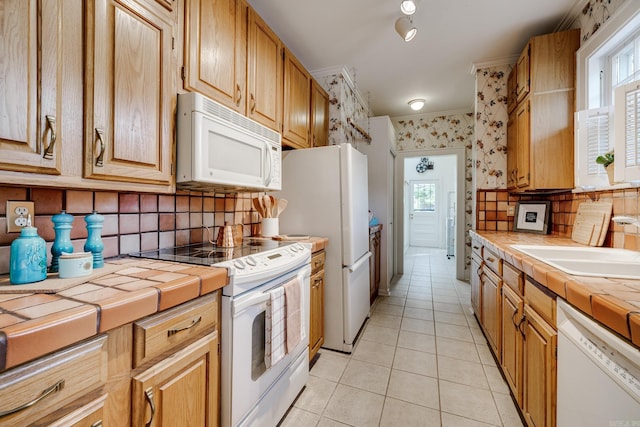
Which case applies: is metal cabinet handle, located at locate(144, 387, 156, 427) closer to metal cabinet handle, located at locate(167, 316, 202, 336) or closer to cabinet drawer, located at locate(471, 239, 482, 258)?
metal cabinet handle, located at locate(167, 316, 202, 336)

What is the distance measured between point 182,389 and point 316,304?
116cm

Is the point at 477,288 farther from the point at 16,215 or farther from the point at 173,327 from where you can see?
the point at 16,215

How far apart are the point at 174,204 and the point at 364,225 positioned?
1550 mm

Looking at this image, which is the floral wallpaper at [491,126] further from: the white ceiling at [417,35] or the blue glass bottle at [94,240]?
the blue glass bottle at [94,240]

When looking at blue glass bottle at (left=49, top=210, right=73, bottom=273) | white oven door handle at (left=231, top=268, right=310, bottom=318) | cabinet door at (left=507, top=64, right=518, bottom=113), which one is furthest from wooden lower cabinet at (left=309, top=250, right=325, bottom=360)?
cabinet door at (left=507, top=64, right=518, bottom=113)

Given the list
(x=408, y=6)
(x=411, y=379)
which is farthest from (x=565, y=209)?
(x=408, y=6)

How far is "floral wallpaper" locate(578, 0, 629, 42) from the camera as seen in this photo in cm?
166

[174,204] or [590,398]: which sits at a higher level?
[174,204]

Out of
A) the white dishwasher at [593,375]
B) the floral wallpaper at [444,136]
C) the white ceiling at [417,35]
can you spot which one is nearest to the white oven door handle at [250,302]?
the white dishwasher at [593,375]

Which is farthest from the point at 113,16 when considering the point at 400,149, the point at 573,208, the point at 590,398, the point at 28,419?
the point at 400,149

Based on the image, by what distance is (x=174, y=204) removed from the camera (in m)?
1.54

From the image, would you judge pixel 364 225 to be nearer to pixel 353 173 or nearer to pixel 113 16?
pixel 353 173

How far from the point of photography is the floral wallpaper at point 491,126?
279 cm

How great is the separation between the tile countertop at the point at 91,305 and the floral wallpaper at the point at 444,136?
4.05 metres
